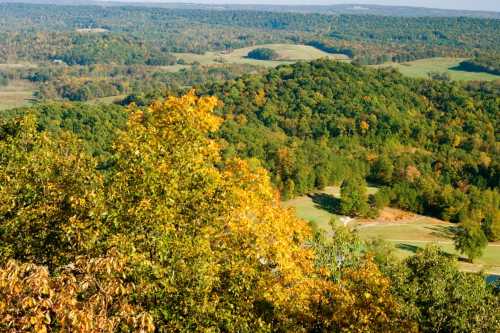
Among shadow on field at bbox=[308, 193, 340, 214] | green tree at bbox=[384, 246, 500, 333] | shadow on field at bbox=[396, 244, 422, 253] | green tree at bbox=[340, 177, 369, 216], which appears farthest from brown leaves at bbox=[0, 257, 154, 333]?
shadow on field at bbox=[308, 193, 340, 214]

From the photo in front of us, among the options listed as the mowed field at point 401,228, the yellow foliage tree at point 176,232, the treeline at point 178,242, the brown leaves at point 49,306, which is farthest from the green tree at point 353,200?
the brown leaves at point 49,306

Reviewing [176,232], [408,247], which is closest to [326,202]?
[408,247]

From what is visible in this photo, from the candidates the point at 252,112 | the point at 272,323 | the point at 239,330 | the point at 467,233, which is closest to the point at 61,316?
the point at 239,330

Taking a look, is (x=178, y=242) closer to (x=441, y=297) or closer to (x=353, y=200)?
(x=441, y=297)

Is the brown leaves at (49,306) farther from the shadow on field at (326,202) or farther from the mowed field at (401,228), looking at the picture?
the shadow on field at (326,202)

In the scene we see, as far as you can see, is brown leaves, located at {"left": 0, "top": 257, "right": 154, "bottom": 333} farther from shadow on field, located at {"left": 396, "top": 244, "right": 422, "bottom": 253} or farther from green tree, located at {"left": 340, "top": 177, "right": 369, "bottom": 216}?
green tree, located at {"left": 340, "top": 177, "right": 369, "bottom": 216}

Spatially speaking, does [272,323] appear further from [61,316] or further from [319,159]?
[319,159]

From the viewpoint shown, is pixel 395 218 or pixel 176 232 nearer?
pixel 176 232
